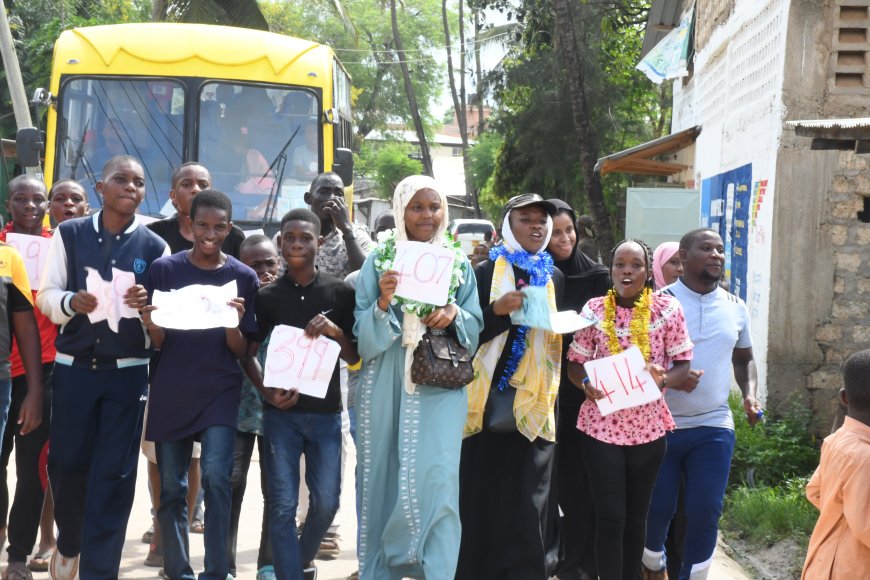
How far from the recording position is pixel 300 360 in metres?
5.26

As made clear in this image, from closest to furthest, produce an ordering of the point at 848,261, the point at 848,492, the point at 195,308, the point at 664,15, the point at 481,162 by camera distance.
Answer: the point at 848,492
the point at 195,308
the point at 848,261
the point at 664,15
the point at 481,162

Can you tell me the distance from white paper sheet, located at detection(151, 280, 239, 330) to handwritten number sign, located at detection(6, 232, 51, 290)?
1.24 m

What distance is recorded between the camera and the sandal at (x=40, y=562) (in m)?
6.18

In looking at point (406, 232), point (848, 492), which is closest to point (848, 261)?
point (406, 232)

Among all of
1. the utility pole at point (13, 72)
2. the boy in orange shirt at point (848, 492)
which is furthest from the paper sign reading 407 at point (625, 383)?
the utility pole at point (13, 72)

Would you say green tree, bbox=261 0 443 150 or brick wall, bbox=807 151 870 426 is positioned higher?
green tree, bbox=261 0 443 150

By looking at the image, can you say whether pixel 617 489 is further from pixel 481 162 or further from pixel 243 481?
pixel 481 162

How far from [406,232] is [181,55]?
18.5 feet

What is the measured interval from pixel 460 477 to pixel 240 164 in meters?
5.28

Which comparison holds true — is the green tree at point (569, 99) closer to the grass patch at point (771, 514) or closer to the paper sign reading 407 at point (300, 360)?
the grass patch at point (771, 514)

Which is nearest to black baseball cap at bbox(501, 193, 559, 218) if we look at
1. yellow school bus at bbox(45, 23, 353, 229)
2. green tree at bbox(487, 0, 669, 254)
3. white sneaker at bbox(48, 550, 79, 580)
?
white sneaker at bbox(48, 550, 79, 580)

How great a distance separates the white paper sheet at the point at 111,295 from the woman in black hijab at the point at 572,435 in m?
2.14

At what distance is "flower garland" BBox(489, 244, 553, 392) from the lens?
556 centimetres

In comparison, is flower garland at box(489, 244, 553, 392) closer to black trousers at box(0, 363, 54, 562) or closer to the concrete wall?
black trousers at box(0, 363, 54, 562)
